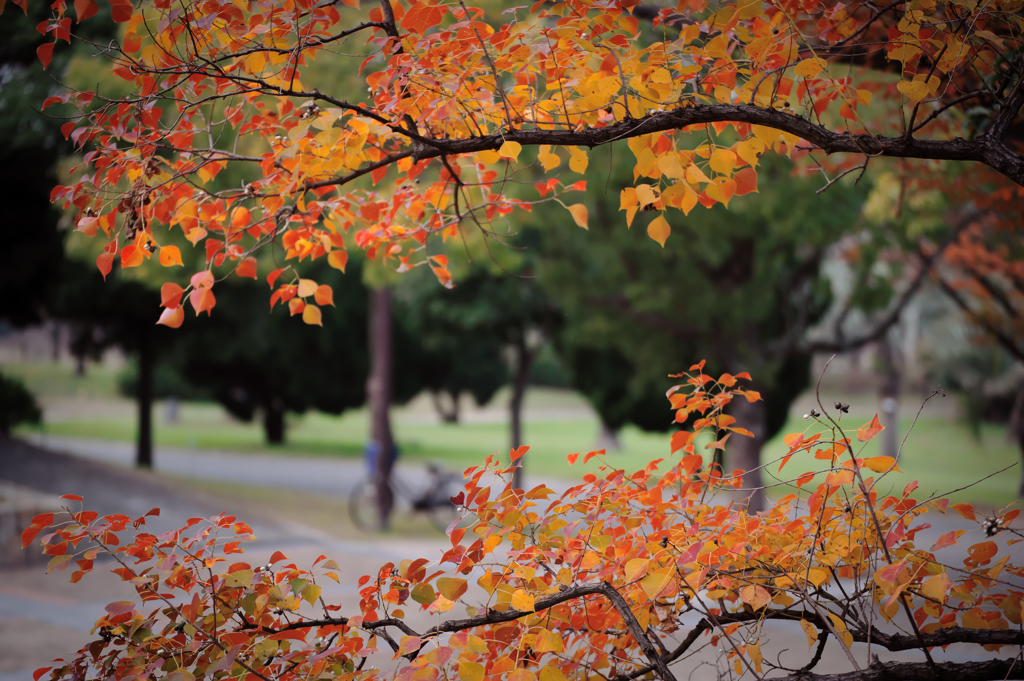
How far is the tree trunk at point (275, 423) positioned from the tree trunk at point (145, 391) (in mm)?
5939

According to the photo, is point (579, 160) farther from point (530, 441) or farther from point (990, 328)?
point (530, 441)

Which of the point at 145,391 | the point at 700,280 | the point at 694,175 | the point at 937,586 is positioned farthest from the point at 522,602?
the point at 145,391

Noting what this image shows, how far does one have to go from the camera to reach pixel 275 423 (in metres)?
21.3

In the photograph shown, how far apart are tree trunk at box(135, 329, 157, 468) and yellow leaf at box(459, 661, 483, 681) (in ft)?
46.2

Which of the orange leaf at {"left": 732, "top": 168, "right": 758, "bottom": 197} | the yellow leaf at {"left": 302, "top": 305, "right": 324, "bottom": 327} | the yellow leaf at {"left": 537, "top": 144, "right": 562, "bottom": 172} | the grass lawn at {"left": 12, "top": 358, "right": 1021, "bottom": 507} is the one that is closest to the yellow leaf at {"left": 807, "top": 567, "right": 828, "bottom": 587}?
the orange leaf at {"left": 732, "top": 168, "right": 758, "bottom": 197}

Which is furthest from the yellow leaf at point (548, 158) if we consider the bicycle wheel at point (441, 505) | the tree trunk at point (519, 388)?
the tree trunk at point (519, 388)

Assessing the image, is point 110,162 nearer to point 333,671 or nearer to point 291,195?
point 291,195

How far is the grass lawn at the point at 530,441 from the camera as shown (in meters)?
16.8

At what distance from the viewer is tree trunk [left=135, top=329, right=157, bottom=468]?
14.1m

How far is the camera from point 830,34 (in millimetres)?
2688

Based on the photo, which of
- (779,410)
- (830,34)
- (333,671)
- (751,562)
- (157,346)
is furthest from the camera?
(157,346)

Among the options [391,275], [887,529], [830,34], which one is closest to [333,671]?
[887,529]

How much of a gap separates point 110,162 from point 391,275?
6.08m

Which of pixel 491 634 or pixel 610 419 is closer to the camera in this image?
pixel 491 634
